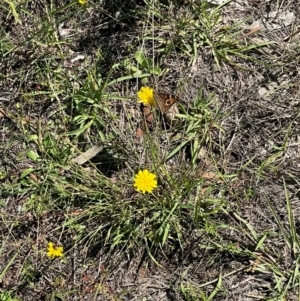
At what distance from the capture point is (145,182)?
8.26 feet

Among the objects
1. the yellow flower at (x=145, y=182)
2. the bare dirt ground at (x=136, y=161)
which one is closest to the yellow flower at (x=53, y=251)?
the bare dirt ground at (x=136, y=161)

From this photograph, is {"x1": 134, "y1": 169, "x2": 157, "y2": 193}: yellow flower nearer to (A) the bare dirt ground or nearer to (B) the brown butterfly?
(A) the bare dirt ground

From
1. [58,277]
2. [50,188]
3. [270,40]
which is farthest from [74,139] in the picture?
[270,40]

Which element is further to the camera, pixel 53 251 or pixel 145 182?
pixel 53 251

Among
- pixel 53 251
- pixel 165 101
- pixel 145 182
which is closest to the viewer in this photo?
pixel 145 182

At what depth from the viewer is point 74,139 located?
290cm

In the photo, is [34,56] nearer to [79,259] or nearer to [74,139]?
[74,139]

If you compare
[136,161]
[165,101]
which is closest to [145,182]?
[136,161]

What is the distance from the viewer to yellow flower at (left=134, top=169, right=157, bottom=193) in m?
2.51

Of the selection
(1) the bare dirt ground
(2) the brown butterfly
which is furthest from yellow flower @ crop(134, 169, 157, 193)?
(2) the brown butterfly

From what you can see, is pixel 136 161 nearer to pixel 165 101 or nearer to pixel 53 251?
pixel 165 101

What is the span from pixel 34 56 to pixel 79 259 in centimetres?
103

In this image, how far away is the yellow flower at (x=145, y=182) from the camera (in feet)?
8.23

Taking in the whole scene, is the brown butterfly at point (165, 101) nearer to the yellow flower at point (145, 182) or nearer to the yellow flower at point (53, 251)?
the yellow flower at point (145, 182)
